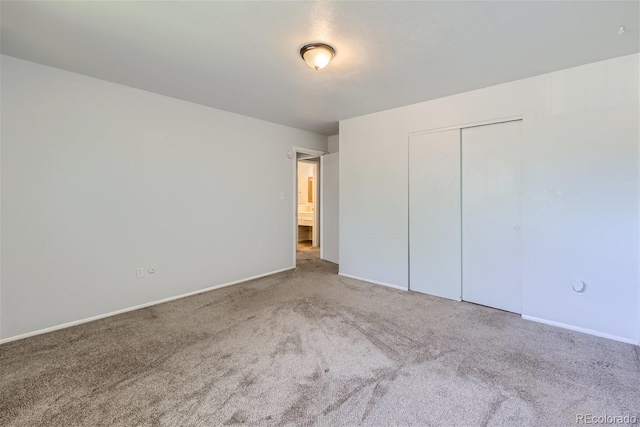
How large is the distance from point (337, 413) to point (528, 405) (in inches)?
45.5

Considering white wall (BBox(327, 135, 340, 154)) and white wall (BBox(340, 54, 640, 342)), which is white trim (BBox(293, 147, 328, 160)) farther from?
white wall (BBox(340, 54, 640, 342))

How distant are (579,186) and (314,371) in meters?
2.89

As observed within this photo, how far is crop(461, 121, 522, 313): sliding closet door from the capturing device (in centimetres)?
312

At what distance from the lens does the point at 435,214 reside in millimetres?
3664

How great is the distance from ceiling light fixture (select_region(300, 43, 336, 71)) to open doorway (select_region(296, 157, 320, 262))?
447 cm

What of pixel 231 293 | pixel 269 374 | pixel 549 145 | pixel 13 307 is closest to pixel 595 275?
pixel 549 145

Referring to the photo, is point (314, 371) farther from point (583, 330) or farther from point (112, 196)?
point (112, 196)

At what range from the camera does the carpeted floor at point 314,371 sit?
65.8 inches

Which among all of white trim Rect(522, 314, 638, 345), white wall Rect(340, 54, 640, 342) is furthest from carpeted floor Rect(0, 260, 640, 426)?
white wall Rect(340, 54, 640, 342)

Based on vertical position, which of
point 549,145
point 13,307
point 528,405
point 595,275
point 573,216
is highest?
point 549,145

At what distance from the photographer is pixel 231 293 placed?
12.4 feet

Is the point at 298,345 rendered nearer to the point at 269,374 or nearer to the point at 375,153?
the point at 269,374

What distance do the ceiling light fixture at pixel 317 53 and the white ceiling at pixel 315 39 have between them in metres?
0.06

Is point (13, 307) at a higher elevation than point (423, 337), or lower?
higher
